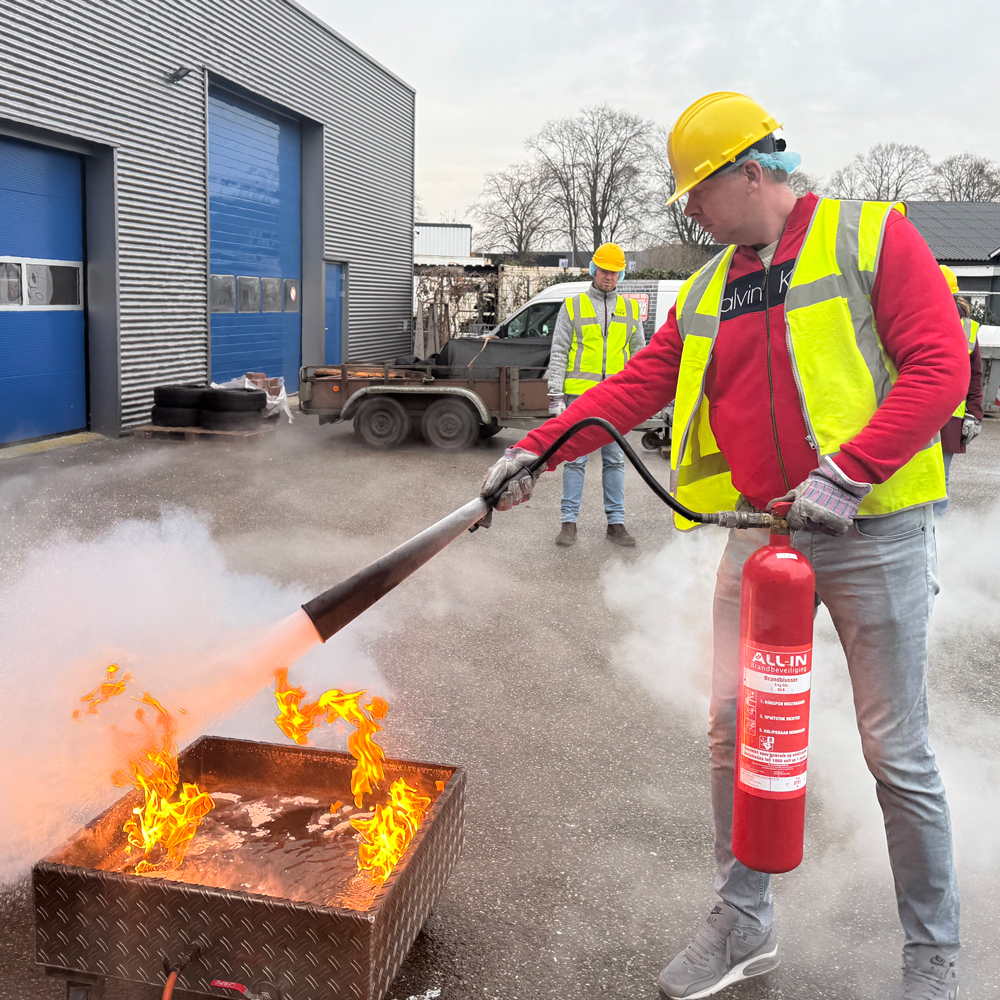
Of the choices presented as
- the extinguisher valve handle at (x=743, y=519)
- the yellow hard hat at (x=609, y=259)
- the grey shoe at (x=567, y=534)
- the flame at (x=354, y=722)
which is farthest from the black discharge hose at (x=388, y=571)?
the yellow hard hat at (x=609, y=259)

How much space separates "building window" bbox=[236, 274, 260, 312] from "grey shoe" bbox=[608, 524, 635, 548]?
1096 cm

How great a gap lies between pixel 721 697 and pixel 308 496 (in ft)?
24.0

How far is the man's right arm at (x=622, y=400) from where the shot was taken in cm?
291

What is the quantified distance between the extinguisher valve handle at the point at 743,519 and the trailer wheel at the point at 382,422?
10.5 m

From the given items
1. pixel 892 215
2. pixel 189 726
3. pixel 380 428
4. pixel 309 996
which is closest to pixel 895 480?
pixel 892 215

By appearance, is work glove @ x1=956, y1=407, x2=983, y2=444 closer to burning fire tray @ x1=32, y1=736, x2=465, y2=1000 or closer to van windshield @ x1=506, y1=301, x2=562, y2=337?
burning fire tray @ x1=32, y1=736, x2=465, y2=1000

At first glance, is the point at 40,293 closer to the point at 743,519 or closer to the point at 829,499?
the point at 743,519

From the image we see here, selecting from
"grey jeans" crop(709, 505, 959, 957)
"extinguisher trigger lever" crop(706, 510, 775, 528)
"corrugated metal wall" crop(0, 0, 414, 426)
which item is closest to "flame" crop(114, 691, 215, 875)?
"extinguisher trigger lever" crop(706, 510, 775, 528)

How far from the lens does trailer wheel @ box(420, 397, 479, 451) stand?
12.6m

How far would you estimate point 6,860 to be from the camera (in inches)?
124

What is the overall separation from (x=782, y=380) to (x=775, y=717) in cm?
83

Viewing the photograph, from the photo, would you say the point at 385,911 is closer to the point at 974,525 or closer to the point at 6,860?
the point at 6,860

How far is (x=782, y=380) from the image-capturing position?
8.10 feet

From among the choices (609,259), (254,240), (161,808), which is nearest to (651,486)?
(161,808)
